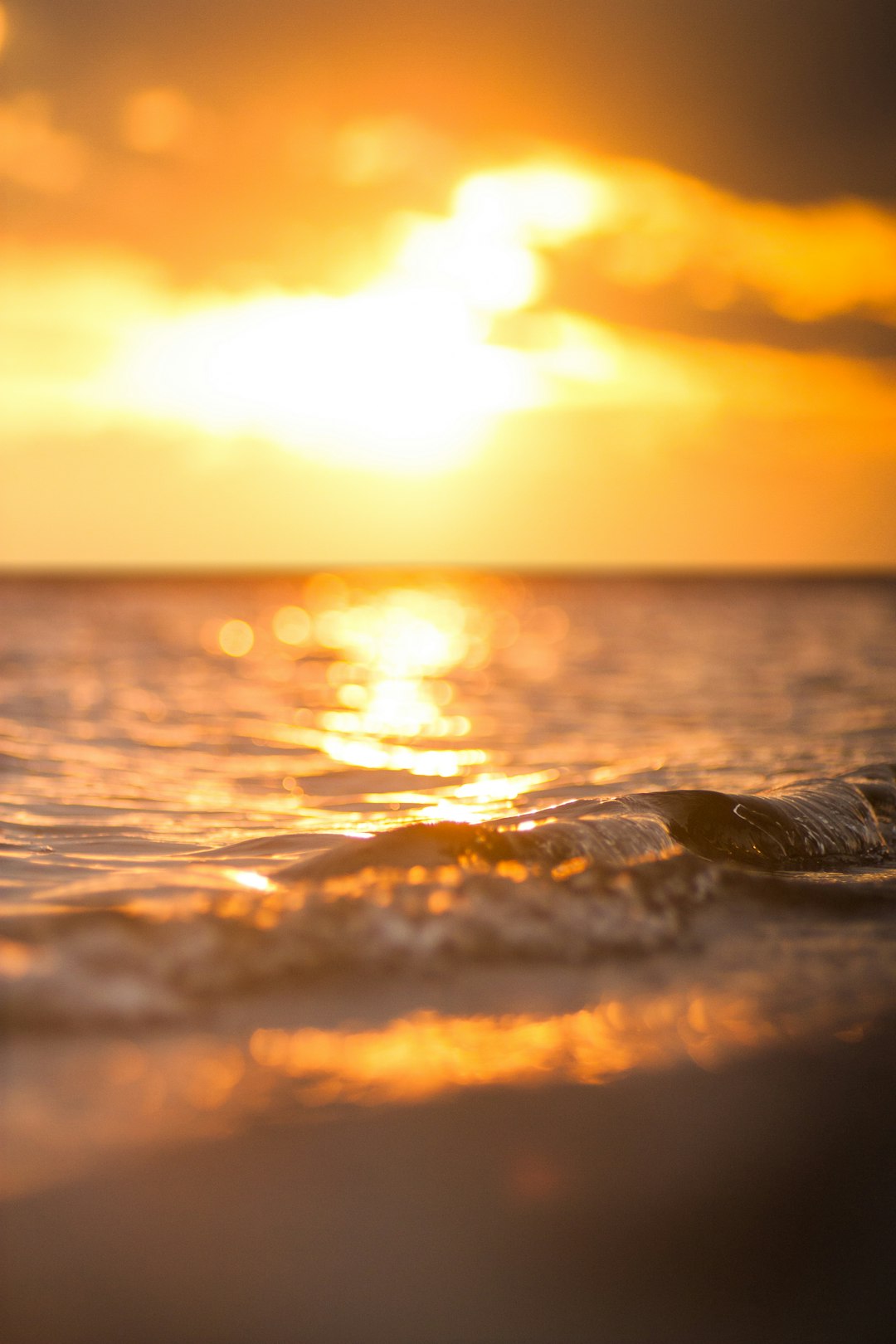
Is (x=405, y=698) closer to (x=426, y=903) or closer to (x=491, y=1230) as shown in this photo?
(x=426, y=903)

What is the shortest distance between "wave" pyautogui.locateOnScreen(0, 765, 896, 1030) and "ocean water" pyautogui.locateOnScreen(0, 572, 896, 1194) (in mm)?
14

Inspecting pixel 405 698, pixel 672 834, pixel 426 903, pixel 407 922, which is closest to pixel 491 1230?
pixel 407 922

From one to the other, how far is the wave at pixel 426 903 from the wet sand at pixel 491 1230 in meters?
0.85

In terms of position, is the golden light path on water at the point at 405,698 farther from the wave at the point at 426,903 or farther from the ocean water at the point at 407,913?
the wave at the point at 426,903

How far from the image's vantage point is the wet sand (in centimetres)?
189

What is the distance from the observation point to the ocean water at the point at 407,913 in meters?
2.70

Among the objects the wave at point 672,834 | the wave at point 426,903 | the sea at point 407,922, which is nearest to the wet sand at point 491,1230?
the sea at point 407,922

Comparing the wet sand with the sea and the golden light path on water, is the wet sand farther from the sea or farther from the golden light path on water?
the golden light path on water

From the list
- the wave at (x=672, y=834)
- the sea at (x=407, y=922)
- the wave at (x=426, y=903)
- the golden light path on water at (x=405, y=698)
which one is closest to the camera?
the sea at (x=407, y=922)

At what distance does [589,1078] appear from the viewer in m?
2.67

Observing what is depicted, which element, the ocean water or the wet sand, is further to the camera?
the ocean water

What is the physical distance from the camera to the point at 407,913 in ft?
12.2

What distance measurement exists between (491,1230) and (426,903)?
5.66ft

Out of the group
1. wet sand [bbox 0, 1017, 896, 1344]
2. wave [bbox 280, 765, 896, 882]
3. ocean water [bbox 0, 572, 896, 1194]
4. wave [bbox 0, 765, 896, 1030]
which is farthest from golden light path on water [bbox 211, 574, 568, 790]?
wet sand [bbox 0, 1017, 896, 1344]
